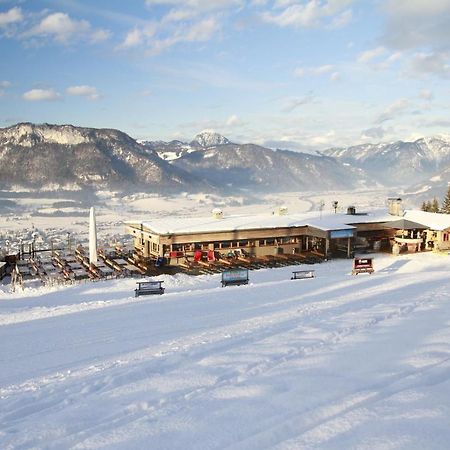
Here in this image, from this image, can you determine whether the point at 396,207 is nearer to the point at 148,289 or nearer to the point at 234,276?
the point at 234,276

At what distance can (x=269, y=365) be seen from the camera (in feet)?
27.6

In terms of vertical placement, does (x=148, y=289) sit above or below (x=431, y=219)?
below

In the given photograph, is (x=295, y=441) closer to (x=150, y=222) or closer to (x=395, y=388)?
(x=395, y=388)

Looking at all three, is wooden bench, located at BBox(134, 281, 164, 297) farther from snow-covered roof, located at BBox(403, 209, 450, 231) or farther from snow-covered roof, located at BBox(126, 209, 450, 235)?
snow-covered roof, located at BBox(403, 209, 450, 231)

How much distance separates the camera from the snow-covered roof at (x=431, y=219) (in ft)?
115

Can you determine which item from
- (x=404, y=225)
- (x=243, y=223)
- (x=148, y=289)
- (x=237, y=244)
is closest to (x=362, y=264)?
(x=237, y=244)

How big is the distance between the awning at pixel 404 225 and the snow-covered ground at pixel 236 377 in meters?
20.9

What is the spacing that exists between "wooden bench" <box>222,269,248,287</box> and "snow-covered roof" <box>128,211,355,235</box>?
896 cm

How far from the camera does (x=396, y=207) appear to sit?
38938 mm

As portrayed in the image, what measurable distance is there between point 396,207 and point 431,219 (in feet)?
9.62

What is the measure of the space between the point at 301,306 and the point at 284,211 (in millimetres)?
25907

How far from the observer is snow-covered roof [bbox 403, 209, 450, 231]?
3513 cm

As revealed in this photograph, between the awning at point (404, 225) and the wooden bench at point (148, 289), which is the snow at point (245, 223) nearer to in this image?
the awning at point (404, 225)

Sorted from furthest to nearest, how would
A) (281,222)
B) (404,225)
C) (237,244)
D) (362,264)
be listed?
1. (404,225)
2. (281,222)
3. (237,244)
4. (362,264)
